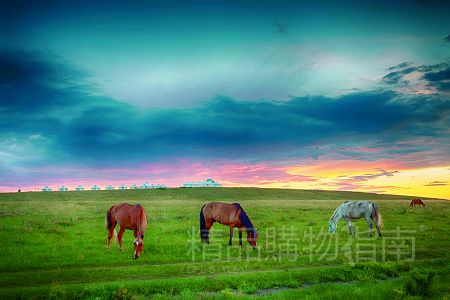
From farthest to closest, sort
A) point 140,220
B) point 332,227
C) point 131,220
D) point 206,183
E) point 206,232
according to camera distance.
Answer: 1. point 206,183
2. point 332,227
3. point 206,232
4. point 131,220
5. point 140,220

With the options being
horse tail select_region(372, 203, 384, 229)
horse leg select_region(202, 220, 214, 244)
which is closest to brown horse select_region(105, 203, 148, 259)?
horse leg select_region(202, 220, 214, 244)

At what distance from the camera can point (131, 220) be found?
64.4ft

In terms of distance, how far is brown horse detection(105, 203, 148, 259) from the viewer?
731 inches

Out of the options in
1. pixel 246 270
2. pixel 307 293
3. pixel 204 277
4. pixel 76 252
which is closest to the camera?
pixel 307 293

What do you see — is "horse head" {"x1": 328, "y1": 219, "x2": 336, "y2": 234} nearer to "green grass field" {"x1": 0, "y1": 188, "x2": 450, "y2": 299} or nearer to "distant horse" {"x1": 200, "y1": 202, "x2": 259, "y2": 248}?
"green grass field" {"x1": 0, "y1": 188, "x2": 450, "y2": 299}

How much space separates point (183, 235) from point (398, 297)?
15.9 meters

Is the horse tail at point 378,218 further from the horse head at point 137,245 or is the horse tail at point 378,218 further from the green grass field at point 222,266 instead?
the horse head at point 137,245

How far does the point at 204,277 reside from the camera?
1466 cm

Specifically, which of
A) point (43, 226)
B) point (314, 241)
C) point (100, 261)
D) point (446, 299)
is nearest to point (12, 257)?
point (100, 261)

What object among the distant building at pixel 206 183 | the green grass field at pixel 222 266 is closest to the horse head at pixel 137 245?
the green grass field at pixel 222 266

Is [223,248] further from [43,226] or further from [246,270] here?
[43,226]

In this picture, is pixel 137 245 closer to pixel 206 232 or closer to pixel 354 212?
pixel 206 232

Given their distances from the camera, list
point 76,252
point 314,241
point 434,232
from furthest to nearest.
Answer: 1. point 434,232
2. point 314,241
3. point 76,252

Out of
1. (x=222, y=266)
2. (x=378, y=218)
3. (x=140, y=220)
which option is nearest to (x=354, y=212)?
(x=378, y=218)
